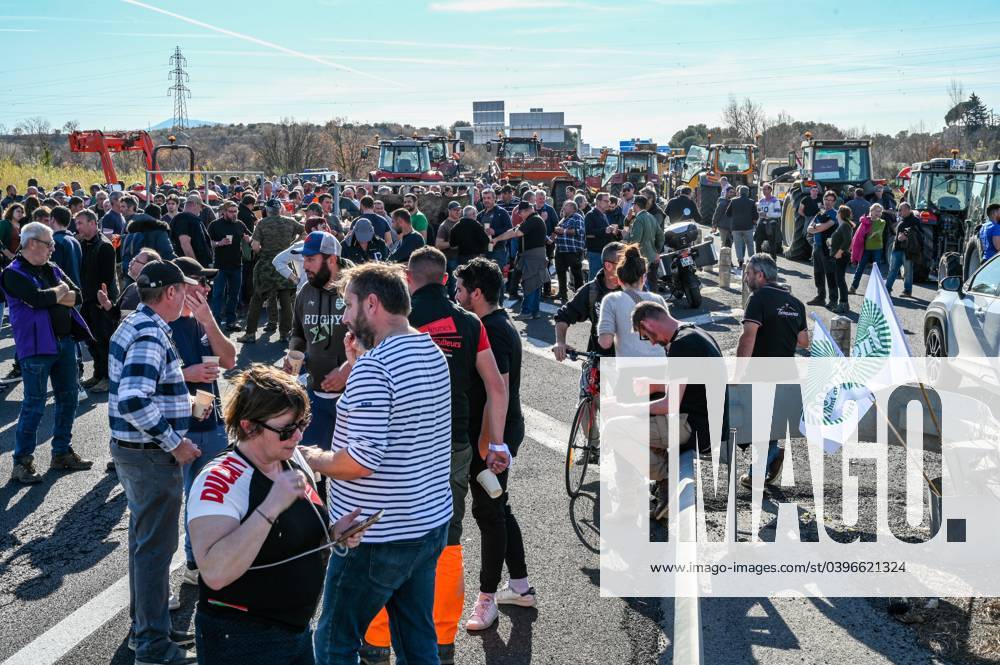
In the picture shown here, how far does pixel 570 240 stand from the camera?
1466 cm

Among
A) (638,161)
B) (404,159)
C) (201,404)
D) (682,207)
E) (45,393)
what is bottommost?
(45,393)

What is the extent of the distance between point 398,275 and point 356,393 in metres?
0.50

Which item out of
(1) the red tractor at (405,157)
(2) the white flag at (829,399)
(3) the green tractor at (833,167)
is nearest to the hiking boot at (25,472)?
(2) the white flag at (829,399)

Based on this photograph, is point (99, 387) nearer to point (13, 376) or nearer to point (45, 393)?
point (13, 376)

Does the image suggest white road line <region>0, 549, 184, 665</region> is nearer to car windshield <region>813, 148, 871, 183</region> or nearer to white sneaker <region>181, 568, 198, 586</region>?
white sneaker <region>181, 568, 198, 586</region>

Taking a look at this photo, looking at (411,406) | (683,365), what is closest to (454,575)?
(411,406)

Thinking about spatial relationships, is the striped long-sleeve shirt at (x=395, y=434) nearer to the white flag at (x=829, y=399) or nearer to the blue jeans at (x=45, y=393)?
the white flag at (x=829, y=399)

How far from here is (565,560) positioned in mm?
5676

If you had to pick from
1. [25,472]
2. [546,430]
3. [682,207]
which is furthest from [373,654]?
[682,207]

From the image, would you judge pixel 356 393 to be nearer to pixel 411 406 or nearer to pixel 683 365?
pixel 411 406

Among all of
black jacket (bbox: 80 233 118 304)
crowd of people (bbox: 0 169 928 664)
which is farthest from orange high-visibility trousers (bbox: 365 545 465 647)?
black jacket (bbox: 80 233 118 304)

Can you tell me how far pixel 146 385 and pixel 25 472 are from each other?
142 inches

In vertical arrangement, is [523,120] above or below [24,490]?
above

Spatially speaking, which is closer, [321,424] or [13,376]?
[321,424]
